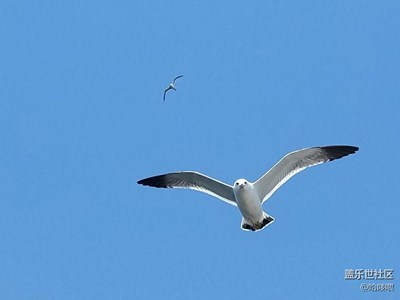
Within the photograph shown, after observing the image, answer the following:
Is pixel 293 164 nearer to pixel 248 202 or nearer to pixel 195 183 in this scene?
pixel 248 202

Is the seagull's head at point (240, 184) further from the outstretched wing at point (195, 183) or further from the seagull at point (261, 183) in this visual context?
the outstretched wing at point (195, 183)

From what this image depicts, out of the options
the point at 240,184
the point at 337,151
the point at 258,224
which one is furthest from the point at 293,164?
the point at 258,224

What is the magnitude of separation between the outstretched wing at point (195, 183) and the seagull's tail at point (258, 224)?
88cm

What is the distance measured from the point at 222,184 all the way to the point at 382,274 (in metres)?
5.91

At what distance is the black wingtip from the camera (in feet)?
111

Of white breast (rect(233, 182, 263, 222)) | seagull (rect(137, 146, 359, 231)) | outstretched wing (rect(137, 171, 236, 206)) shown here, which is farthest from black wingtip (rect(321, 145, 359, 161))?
outstretched wing (rect(137, 171, 236, 206))

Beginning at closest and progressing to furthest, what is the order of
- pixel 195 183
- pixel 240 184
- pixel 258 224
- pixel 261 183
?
pixel 240 184 → pixel 258 224 → pixel 261 183 → pixel 195 183

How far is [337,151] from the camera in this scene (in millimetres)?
33781

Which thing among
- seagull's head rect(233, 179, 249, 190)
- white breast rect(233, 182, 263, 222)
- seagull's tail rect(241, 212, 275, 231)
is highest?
seagull's head rect(233, 179, 249, 190)

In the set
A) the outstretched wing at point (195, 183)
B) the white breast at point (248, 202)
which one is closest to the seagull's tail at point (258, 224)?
the white breast at point (248, 202)

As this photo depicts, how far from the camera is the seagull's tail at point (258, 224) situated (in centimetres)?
3366

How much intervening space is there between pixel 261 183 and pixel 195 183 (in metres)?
2.36

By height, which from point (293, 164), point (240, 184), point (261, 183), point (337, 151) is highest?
point (337, 151)

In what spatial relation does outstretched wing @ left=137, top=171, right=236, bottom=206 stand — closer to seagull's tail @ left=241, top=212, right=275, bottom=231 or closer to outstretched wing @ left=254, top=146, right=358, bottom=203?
seagull's tail @ left=241, top=212, right=275, bottom=231
